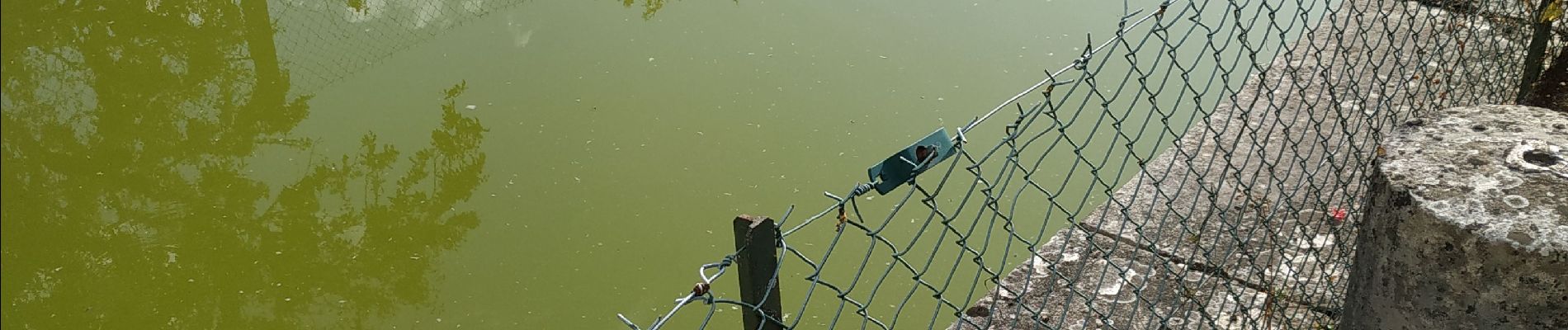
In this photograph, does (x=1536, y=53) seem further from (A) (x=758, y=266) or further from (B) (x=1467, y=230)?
(A) (x=758, y=266)

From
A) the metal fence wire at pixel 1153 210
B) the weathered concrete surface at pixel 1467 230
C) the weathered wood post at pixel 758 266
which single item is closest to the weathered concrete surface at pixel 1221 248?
the metal fence wire at pixel 1153 210

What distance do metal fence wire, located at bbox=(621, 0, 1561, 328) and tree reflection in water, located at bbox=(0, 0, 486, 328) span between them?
2.78 feet

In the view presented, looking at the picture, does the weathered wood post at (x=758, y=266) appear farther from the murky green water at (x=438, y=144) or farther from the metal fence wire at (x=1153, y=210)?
the murky green water at (x=438, y=144)

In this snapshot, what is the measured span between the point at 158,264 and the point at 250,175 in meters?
0.51

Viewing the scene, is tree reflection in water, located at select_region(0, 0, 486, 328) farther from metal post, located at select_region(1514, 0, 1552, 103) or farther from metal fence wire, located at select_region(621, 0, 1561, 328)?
metal post, located at select_region(1514, 0, 1552, 103)

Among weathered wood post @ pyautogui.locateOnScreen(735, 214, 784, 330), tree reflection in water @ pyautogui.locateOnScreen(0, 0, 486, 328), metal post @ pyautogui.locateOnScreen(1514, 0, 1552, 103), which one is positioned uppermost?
metal post @ pyautogui.locateOnScreen(1514, 0, 1552, 103)

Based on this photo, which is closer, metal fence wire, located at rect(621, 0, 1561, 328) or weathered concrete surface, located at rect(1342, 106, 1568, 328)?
weathered concrete surface, located at rect(1342, 106, 1568, 328)

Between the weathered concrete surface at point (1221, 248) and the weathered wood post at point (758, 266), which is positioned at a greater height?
the weathered concrete surface at point (1221, 248)

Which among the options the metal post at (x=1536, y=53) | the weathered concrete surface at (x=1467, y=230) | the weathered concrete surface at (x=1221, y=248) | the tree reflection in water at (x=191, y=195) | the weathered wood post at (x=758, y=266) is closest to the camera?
the weathered wood post at (x=758, y=266)

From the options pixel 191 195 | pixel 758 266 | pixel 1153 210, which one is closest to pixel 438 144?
pixel 191 195

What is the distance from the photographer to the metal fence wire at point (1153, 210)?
203 centimetres

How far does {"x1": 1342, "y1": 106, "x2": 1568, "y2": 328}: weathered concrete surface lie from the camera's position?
1.44 meters

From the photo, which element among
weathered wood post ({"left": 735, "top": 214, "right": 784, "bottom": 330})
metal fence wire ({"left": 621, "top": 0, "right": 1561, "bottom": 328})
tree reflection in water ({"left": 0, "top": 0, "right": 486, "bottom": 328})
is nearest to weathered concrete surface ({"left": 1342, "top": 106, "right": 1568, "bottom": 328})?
metal fence wire ({"left": 621, "top": 0, "right": 1561, "bottom": 328})

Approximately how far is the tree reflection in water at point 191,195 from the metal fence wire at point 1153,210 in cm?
85
